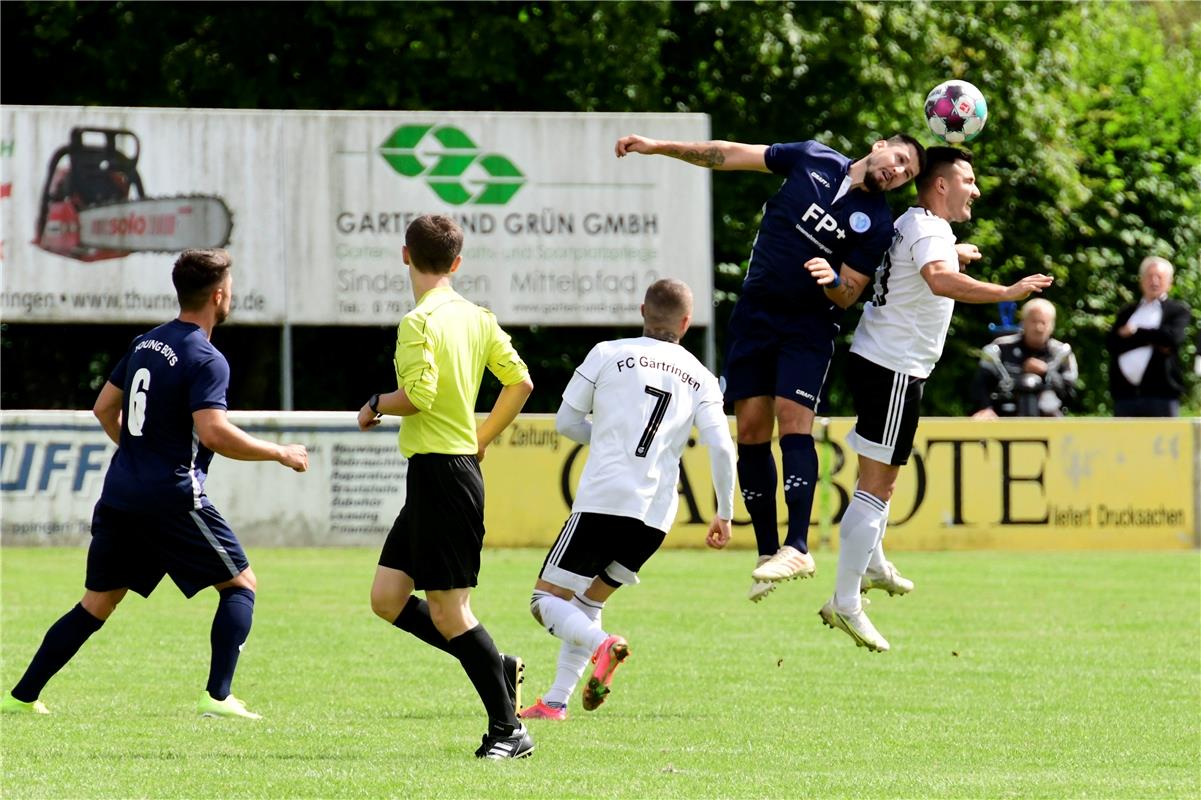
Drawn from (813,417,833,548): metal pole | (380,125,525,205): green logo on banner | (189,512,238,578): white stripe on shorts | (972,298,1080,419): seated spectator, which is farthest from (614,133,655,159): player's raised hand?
(380,125,525,205): green logo on banner

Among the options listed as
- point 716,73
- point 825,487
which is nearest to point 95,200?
point 825,487

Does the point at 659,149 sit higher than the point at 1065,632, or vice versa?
the point at 659,149

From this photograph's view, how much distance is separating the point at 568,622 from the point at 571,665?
59 centimetres

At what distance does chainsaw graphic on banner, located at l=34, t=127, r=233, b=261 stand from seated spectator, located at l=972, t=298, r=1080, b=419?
8.09 metres

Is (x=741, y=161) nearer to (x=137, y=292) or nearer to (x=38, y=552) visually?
(x=38, y=552)

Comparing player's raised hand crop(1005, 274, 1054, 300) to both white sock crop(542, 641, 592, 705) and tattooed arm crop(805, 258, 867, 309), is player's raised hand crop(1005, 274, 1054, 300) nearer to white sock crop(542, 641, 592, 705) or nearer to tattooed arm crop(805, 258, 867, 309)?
tattooed arm crop(805, 258, 867, 309)

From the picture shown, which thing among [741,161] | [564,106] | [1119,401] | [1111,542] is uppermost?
[564,106]

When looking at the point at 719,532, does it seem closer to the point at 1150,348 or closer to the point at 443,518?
the point at 443,518

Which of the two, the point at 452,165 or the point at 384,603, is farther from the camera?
the point at 452,165

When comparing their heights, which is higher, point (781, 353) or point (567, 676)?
point (781, 353)

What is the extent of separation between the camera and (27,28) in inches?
1000

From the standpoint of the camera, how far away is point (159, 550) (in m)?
7.98

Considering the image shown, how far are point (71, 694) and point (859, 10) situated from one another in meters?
18.4

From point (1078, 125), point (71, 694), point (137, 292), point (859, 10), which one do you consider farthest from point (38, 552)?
point (1078, 125)
